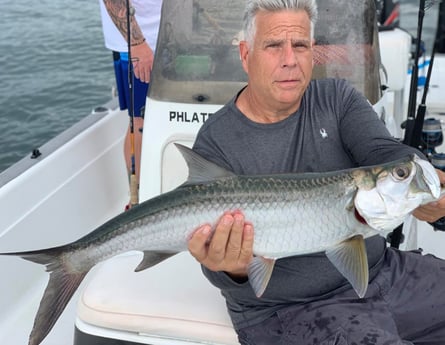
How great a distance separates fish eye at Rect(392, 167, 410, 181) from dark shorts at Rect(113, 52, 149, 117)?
7.77 ft

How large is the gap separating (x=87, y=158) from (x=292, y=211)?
275cm

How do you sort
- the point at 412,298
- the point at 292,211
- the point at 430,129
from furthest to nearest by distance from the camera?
the point at 430,129 → the point at 412,298 → the point at 292,211

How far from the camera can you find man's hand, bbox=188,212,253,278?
187cm

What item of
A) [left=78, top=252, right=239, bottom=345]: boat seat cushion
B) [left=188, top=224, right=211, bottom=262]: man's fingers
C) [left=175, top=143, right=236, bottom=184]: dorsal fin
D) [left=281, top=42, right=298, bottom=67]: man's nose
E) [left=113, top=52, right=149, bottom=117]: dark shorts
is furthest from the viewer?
[left=113, top=52, right=149, bottom=117]: dark shorts

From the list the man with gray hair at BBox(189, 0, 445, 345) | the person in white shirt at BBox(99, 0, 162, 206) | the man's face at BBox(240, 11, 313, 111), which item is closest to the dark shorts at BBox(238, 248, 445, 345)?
the man with gray hair at BBox(189, 0, 445, 345)

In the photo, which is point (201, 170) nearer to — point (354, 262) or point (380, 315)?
point (354, 262)

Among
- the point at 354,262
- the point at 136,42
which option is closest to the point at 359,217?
the point at 354,262

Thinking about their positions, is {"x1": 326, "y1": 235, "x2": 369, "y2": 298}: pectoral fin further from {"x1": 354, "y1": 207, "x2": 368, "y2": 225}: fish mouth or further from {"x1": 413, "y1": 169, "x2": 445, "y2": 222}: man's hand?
Result: {"x1": 413, "y1": 169, "x2": 445, "y2": 222}: man's hand

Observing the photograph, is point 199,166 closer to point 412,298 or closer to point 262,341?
point 262,341

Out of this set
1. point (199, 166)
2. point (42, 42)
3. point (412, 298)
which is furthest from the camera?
point (42, 42)

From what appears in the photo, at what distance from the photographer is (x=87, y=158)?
4355 millimetres

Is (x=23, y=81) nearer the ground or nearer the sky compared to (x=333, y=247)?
nearer the ground

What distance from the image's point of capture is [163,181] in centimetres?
301

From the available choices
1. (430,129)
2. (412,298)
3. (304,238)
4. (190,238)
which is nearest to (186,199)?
(190,238)
